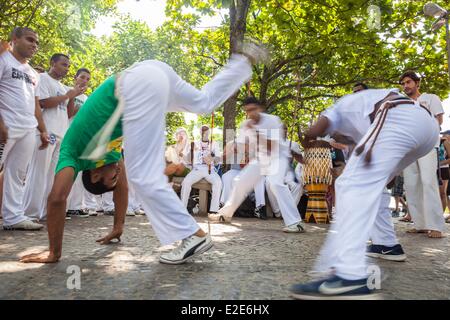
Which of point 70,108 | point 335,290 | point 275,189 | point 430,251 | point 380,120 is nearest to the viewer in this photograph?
point 335,290

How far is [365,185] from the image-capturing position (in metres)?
2.38

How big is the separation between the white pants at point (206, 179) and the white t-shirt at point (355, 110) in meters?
6.37

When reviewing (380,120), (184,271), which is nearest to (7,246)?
(184,271)

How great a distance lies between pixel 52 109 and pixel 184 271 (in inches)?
158

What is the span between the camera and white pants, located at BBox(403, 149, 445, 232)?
579cm

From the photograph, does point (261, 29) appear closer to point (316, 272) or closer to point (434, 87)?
point (434, 87)

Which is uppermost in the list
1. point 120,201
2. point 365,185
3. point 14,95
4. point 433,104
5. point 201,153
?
point 433,104

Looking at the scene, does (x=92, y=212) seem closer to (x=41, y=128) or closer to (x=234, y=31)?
(x=41, y=128)

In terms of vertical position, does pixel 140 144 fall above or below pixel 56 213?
above

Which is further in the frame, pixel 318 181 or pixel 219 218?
pixel 318 181

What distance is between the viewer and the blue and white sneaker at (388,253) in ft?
11.7

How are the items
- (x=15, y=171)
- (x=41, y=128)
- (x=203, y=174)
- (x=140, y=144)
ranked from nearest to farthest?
(x=140, y=144)
(x=15, y=171)
(x=41, y=128)
(x=203, y=174)

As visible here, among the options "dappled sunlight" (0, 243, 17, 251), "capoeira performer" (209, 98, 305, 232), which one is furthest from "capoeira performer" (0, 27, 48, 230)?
"capoeira performer" (209, 98, 305, 232)

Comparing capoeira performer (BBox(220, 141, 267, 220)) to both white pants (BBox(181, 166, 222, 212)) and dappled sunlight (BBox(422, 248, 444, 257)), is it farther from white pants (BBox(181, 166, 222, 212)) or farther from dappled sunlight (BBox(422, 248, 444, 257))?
dappled sunlight (BBox(422, 248, 444, 257))
